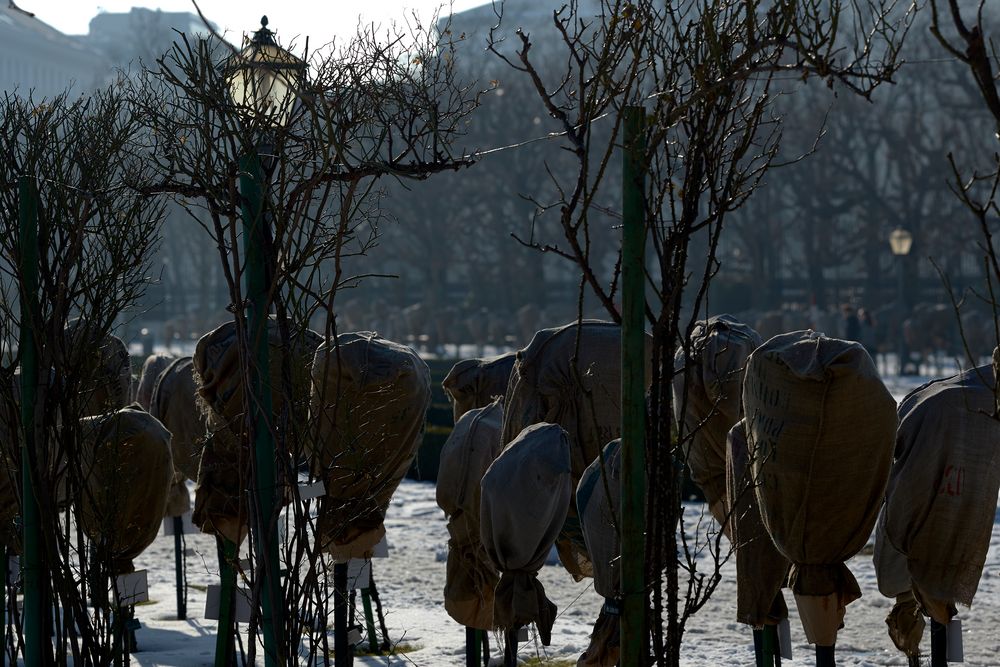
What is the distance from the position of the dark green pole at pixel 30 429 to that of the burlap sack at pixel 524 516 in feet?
6.45

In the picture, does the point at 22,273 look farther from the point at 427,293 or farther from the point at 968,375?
the point at 427,293

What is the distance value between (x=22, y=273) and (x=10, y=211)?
0.32m

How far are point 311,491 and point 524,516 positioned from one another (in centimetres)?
96

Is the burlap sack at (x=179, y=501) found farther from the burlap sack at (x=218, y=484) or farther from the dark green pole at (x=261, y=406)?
the dark green pole at (x=261, y=406)

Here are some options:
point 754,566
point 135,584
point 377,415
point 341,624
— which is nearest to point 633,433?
point 754,566

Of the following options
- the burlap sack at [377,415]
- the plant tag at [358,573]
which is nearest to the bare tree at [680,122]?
the plant tag at [358,573]

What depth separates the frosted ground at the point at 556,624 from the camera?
8359 mm

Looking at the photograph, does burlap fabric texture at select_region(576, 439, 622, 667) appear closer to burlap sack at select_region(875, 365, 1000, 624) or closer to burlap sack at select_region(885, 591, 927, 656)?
burlap sack at select_region(875, 365, 1000, 624)

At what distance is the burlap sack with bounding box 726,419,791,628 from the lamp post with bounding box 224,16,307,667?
2029mm

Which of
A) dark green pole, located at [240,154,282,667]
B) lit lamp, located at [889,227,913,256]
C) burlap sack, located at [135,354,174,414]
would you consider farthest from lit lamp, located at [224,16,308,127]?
lit lamp, located at [889,227,913,256]

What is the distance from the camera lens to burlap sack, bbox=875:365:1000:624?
5.77 meters

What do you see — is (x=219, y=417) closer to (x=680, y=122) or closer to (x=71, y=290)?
(x=71, y=290)

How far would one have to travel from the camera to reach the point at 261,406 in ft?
16.0

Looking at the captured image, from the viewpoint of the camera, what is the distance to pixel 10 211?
6109 mm
